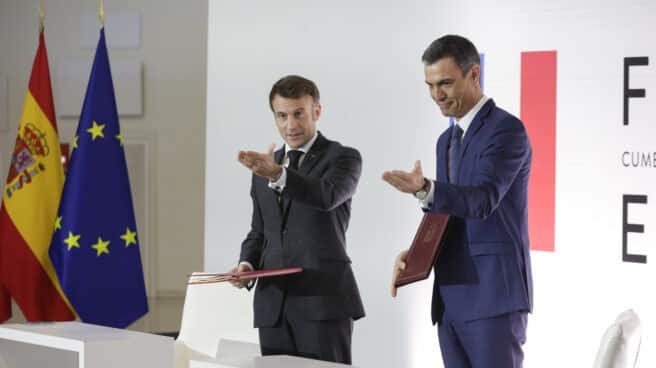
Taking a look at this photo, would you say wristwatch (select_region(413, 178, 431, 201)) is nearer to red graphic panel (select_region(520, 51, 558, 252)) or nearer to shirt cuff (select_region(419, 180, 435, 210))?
shirt cuff (select_region(419, 180, 435, 210))

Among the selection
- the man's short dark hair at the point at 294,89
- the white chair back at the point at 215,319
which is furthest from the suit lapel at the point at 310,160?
the white chair back at the point at 215,319

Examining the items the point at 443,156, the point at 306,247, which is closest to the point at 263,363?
the point at 306,247

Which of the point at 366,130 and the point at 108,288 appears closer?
the point at 108,288

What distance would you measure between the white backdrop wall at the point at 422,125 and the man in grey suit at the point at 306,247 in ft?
4.82

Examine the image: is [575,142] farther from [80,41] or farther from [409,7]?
[80,41]

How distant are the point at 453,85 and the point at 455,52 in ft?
0.30

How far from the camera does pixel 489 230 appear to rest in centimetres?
256

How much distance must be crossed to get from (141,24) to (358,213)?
12.6 feet

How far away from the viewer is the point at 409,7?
15.8 feet

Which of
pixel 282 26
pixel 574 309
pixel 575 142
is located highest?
pixel 282 26

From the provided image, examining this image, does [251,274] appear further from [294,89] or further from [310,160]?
[294,89]

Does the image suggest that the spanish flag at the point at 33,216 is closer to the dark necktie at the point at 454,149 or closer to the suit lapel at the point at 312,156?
the suit lapel at the point at 312,156

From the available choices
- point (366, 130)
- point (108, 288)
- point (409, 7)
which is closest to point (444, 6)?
point (409, 7)

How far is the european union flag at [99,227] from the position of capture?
4.45 m
